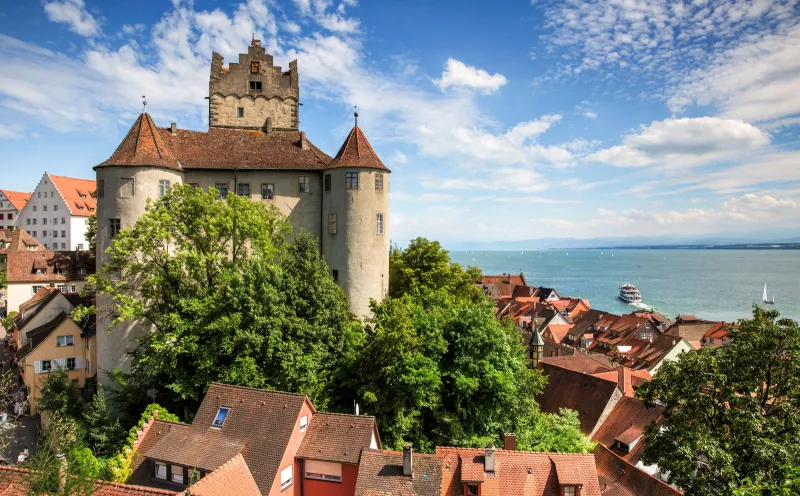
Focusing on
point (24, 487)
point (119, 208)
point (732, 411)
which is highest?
point (119, 208)

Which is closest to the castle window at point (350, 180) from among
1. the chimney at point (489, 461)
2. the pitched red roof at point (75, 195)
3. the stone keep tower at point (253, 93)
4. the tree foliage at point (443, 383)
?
the tree foliage at point (443, 383)

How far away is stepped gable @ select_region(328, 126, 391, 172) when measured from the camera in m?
33.3

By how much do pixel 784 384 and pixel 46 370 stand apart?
134 ft

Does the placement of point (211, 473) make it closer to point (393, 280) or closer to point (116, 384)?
point (116, 384)

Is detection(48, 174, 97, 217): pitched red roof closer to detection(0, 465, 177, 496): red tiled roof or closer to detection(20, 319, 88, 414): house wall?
Answer: detection(20, 319, 88, 414): house wall

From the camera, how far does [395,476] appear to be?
814 inches

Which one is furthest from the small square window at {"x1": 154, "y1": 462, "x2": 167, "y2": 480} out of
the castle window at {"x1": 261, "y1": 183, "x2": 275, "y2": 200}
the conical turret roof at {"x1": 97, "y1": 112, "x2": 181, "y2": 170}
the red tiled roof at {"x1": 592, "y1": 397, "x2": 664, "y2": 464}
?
the red tiled roof at {"x1": 592, "y1": 397, "x2": 664, "y2": 464}

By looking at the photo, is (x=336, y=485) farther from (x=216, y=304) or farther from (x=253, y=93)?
(x=253, y=93)

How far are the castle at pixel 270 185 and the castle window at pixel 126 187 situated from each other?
6cm

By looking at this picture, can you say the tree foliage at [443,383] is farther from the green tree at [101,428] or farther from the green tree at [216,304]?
the green tree at [101,428]

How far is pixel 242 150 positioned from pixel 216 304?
12.9m

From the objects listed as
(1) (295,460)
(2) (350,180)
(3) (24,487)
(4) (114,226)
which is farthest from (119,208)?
(3) (24,487)

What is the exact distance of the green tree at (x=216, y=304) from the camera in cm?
2547

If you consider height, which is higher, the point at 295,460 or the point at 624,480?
the point at 295,460
